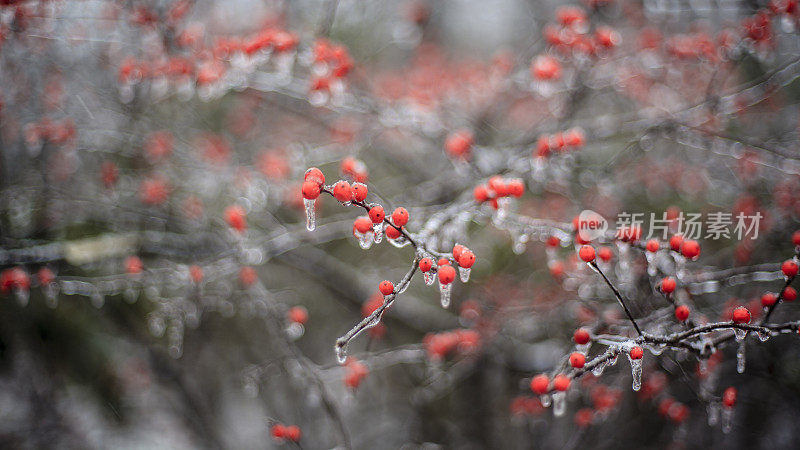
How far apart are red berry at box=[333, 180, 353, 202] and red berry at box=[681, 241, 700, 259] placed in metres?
0.94

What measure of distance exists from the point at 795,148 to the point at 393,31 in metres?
3.55

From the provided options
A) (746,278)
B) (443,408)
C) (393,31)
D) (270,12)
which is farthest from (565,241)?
(393,31)

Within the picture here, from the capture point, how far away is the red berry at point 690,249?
→ 4.33 ft

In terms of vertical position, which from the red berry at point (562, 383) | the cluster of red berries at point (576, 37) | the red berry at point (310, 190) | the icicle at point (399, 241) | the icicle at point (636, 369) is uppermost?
the cluster of red berries at point (576, 37)

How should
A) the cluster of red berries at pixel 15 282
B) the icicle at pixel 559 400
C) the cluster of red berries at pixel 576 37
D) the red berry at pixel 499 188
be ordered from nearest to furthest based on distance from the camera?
the icicle at pixel 559 400 → the red berry at pixel 499 188 → the cluster of red berries at pixel 15 282 → the cluster of red berries at pixel 576 37

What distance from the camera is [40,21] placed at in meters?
2.56

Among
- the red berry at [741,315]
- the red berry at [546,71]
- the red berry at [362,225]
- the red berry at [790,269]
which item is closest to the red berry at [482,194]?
the red berry at [362,225]

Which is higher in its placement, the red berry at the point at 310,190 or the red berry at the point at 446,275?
the red berry at the point at 310,190

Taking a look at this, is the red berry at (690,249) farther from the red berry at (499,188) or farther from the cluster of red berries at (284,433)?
the cluster of red berries at (284,433)

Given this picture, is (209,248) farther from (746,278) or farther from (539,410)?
(746,278)

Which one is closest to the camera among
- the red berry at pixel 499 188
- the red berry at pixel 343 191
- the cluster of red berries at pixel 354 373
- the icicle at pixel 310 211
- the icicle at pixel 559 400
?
the red berry at pixel 343 191

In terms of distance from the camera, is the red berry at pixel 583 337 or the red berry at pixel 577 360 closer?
the red berry at pixel 577 360

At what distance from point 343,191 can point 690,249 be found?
97 centimetres

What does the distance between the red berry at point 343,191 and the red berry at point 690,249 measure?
37.1 inches
